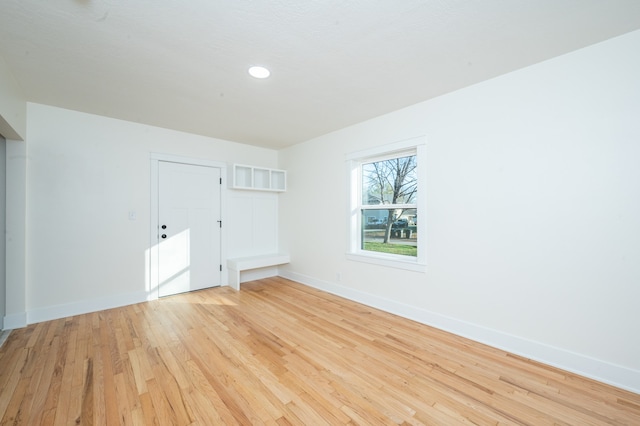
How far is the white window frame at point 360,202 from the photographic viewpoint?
9.79 ft

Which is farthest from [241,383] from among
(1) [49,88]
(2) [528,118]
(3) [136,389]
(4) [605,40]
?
(4) [605,40]

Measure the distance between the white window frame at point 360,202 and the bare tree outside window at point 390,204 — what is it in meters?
0.07

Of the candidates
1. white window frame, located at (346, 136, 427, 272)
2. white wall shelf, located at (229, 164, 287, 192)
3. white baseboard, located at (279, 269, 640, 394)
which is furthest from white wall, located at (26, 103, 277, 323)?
white baseboard, located at (279, 269, 640, 394)

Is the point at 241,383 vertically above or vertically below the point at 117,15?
below

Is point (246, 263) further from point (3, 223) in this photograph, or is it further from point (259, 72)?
point (259, 72)

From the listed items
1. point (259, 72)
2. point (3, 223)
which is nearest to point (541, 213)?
point (259, 72)

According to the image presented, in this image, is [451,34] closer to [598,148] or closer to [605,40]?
[605,40]

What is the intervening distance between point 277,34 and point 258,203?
11.1 feet

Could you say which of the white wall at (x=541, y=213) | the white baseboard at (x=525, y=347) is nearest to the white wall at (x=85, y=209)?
the white baseboard at (x=525, y=347)

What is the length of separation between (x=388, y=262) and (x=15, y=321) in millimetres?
4208

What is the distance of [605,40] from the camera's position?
1943mm

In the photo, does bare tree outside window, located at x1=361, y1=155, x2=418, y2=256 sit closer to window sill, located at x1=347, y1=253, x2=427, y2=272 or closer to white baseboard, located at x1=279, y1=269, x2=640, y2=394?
window sill, located at x1=347, y1=253, x2=427, y2=272

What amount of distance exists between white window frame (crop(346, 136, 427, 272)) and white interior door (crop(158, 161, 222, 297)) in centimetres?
226

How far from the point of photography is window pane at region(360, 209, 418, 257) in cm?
326
